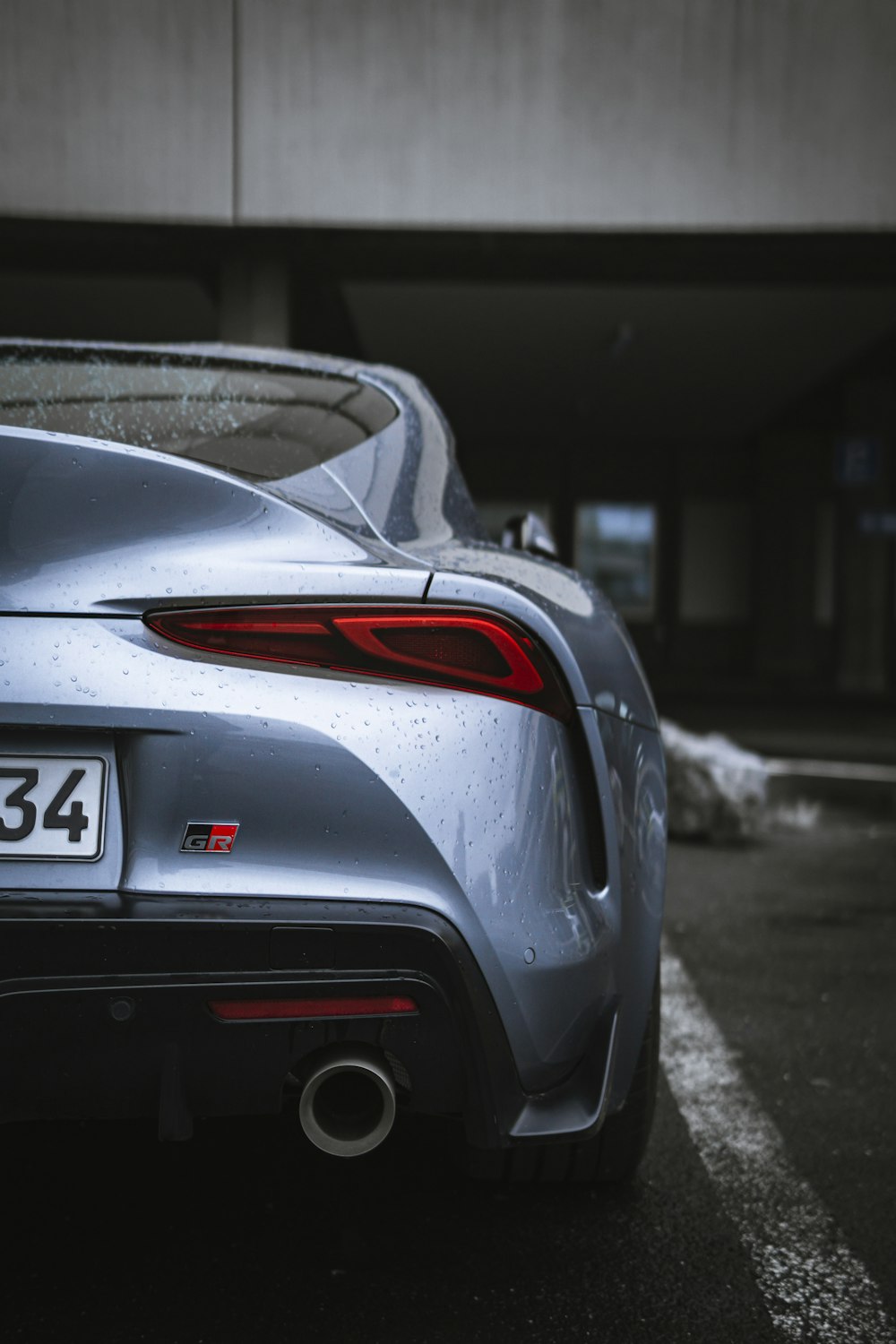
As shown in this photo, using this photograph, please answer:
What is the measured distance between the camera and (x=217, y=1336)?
5.40ft

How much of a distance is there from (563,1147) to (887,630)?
1716 centimetres

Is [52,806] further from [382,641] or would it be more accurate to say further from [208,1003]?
[382,641]

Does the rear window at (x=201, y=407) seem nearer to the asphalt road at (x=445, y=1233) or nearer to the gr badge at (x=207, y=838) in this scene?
the gr badge at (x=207, y=838)

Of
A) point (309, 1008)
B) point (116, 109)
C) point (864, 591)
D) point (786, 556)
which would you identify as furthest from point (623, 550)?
point (309, 1008)

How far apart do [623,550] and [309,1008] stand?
21688 millimetres

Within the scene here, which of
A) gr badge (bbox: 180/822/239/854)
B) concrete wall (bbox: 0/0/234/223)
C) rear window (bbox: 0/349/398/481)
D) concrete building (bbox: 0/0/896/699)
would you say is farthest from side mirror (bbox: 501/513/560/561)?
concrete wall (bbox: 0/0/234/223)

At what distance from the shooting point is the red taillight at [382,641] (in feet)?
4.91

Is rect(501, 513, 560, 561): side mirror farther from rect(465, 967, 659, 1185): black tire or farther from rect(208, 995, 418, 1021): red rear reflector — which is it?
rect(208, 995, 418, 1021): red rear reflector

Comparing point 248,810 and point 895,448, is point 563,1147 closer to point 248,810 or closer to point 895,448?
point 248,810

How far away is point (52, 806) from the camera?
1.44 metres

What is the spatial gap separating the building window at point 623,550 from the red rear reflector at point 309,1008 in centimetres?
2125

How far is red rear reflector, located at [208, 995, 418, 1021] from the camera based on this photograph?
1.45m

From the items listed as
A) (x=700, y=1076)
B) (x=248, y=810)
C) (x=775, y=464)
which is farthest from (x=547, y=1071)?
(x=775, y=464)

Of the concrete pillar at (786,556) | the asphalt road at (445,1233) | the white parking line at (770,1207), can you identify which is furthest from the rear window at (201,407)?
the concrete pillar at (786,556)
